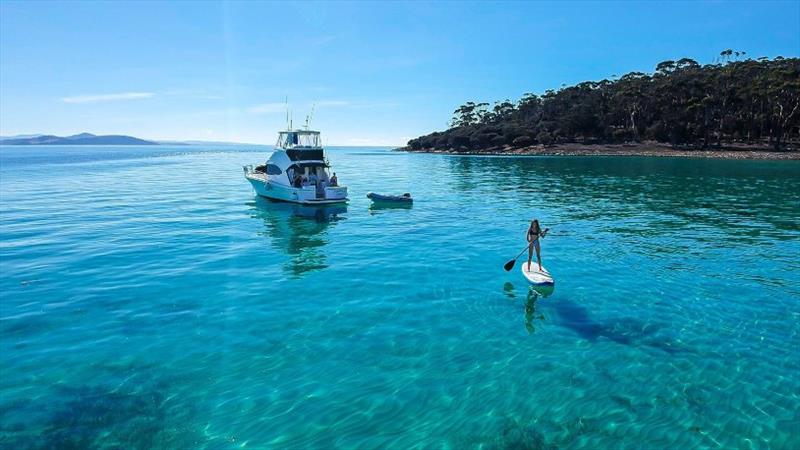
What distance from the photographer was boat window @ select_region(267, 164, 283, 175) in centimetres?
3768

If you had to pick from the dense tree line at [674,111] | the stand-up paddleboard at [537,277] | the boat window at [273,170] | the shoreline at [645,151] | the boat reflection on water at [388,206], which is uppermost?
the dense tree line at [674,111]

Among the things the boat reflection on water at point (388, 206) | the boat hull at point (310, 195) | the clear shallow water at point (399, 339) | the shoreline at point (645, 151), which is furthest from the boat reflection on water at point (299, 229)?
the shoreline at point (645, 151)

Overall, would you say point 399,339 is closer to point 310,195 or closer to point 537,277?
point 537,277

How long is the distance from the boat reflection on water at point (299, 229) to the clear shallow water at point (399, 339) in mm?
359

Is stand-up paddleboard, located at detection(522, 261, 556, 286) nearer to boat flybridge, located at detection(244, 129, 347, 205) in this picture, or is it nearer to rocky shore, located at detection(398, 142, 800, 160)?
boat flybridge, located at detection(244, 129, 347, 205)

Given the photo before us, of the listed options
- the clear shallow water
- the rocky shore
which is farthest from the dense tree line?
the clear shallow water

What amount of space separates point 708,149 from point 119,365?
120 m

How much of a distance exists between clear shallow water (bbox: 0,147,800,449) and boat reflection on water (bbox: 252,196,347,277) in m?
0.36

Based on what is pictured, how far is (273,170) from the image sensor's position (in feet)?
126

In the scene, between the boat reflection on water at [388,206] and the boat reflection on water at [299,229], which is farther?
the boat reflection on water at [388,206]

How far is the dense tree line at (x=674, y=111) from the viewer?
9581 centimetres

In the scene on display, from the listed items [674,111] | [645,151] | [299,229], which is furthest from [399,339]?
[674,111]

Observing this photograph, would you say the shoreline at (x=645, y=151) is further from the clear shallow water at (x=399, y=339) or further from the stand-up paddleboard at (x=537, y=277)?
the stand-up paddleboard at (x=537, y=277)

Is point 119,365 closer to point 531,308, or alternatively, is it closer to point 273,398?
point 273,398
